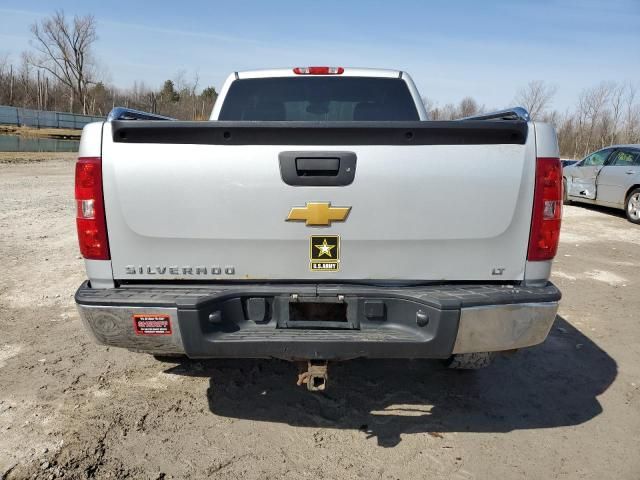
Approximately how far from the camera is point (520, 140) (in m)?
2.34

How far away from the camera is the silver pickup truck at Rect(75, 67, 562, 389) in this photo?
231 cm

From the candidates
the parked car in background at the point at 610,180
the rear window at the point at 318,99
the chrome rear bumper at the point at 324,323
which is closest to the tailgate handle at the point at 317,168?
the chrome rear bumper at the point at 324,323

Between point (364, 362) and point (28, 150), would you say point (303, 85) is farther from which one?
point (28, 150)

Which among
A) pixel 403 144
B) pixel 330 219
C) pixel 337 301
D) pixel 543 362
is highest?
pixel 403 144

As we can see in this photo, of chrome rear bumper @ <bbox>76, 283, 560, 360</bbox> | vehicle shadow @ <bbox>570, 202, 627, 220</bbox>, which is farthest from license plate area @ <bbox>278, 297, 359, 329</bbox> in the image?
vehicle shadow @ <bbox>570, 202, 627, 220</bbox>

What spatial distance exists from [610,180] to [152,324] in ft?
38.8

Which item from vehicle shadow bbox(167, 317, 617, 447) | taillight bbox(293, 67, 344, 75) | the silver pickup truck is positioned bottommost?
vehicle shadow bbox(167, 317, 617, 447)

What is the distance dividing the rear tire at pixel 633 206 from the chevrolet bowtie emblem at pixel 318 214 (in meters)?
10.6

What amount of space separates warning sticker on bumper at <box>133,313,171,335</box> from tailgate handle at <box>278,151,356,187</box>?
0.88 meters

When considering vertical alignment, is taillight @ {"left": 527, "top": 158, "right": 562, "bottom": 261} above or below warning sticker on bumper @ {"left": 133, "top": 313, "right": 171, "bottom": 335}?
above

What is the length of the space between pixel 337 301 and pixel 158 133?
46.0 inches

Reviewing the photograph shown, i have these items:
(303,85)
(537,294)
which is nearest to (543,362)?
(537,294)

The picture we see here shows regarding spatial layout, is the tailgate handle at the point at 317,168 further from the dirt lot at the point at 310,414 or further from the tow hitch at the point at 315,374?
the dirt lot at the point at 310,414

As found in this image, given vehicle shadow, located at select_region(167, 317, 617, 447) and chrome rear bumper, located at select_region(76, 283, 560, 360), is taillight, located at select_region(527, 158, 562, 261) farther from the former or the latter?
vehicle shadow, located at select_region(167, 317, 617, 447)
